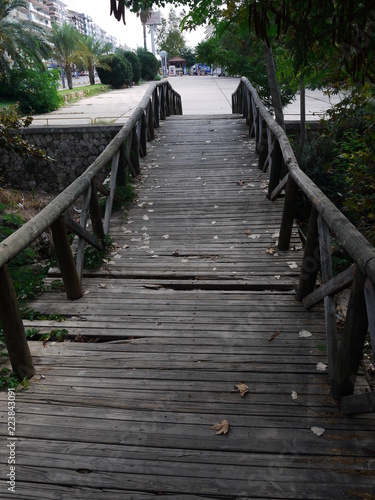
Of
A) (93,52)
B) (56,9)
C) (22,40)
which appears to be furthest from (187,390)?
(56,9)

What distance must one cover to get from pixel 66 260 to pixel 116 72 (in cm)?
2862

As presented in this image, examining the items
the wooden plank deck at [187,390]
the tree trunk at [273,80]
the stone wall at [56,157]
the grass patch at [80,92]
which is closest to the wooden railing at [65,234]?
the wooden plank deck at [187,390]

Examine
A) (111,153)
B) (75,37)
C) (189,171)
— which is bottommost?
(189,171)

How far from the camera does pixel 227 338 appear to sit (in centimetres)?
323

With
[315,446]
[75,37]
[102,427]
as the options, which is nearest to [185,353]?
[102,427]

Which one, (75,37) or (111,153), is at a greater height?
(75,37)

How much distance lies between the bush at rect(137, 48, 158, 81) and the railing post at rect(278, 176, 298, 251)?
1516 inches

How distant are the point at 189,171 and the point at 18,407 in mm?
5516

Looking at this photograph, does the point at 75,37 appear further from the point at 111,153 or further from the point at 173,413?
the point at 173,413

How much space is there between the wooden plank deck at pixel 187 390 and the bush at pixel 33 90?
15210 mm

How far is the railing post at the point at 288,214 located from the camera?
4.46 meters

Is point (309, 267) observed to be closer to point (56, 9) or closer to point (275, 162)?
point (275, 162)

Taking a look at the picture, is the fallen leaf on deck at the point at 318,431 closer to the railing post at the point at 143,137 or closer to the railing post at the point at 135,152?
the railing post at the point at 135,152

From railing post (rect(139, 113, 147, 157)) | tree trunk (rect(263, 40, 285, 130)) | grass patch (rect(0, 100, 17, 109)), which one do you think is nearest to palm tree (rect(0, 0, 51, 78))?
grass patch (rect(0, 100, 17, 109))
